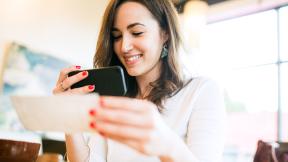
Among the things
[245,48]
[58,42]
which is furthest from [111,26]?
[245,48]

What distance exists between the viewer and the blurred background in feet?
8.30

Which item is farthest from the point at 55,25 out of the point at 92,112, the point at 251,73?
the point at 92,112

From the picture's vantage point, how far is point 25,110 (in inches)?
20.2

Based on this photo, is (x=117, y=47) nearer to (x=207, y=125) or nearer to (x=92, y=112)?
(x=207, y=125)

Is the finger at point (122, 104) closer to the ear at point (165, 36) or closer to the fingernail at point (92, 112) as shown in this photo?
A: the fingernail at point (92, 112)

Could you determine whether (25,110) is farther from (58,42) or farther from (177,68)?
(58,42)

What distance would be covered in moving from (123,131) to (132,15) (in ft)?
2.04

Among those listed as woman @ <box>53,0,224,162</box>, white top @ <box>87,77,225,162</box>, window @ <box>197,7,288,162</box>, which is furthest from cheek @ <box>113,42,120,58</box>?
window @ <box>197,7,288,162</box>

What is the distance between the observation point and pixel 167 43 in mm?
1089

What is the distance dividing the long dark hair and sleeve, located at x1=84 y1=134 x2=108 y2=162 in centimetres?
19

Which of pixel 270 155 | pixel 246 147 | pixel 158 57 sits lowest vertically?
pixel 246 147

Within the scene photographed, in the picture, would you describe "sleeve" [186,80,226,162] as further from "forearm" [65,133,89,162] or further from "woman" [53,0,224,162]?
"forearm" [65,133,89,162]

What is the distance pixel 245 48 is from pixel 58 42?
1.74 meters

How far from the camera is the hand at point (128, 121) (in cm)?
44
